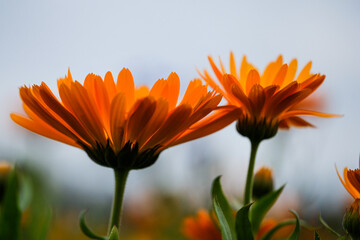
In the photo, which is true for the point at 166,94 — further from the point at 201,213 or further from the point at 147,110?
the point at 201,213

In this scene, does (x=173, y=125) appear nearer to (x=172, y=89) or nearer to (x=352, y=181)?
(x=172, y=89)

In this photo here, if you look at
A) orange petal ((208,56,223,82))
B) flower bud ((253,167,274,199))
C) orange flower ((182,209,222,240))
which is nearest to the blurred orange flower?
orange flower ((182,209,222,240))

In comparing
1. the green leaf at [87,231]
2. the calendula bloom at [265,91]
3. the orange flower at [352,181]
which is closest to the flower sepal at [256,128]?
the calendula bloom at [265,91]

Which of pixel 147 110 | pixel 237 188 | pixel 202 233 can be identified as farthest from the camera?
pixel 237 188

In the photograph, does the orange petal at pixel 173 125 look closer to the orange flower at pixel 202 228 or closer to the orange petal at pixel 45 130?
the orange petal at pixel 45 130

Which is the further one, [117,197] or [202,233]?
[202,233]

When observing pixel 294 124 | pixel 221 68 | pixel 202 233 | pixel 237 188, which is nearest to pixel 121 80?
pixel 221 68

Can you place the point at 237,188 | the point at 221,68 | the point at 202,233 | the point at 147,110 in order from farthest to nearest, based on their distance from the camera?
the point at 237,188
the point at 202,233
the point at 221,68
the point at 147,110
